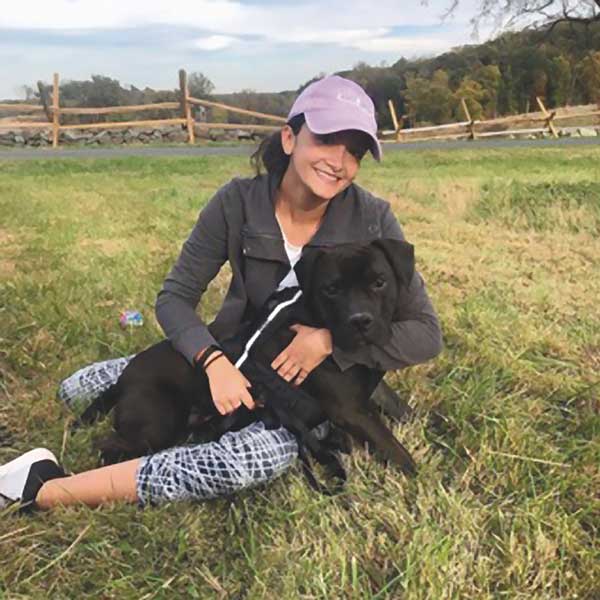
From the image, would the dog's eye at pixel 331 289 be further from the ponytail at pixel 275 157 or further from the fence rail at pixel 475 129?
the fence rail at pixel 475 129

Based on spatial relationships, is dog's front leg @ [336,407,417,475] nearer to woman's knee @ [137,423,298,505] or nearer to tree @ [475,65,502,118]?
woman's knee @ [137,423,298,505]

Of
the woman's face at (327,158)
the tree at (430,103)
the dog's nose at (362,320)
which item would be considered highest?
the tree at (430,103)

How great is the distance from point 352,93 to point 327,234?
0.48 metres

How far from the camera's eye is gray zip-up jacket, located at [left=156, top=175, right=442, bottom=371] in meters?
2.63

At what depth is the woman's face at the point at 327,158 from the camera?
2.49 meters

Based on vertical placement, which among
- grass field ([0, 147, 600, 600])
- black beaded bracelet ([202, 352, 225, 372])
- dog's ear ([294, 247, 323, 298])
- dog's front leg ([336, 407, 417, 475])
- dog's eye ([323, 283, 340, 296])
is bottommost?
grass field ([0, 147, 600, 600])


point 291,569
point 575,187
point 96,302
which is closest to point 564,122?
point 575,187

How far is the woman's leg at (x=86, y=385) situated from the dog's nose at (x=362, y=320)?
3.67 ft

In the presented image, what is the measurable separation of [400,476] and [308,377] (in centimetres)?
45

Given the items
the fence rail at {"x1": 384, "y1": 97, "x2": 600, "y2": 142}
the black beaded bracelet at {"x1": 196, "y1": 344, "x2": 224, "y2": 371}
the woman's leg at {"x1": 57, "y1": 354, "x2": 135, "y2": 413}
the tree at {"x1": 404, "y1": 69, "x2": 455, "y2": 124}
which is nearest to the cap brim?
the black beaded bracelet at {"x1": 196, "y1": 344, "x2": 224, "y2": 371}

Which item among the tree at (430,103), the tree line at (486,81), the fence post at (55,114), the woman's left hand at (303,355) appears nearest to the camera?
the woman's left hand at (303,355)

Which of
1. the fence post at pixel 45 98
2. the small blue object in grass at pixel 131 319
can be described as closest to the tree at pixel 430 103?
the fence post at pixel 45 98

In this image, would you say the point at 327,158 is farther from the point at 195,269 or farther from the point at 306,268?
the point at 195,269

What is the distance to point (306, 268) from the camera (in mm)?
2496
